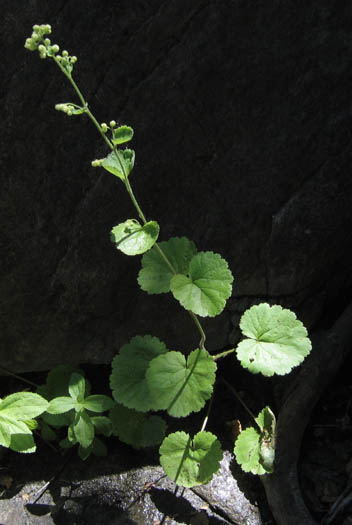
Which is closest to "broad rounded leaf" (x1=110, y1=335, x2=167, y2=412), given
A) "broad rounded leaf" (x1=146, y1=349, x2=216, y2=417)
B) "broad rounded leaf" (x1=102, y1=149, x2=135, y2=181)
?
"broad rounded leaf" (x1=146, y1=349, x2=216, y2=417)

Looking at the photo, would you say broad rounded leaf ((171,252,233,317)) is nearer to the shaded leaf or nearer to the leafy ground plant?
the leafy ground plant

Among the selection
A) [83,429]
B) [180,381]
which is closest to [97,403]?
[83,429]

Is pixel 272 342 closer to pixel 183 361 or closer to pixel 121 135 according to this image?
pixel 183 361

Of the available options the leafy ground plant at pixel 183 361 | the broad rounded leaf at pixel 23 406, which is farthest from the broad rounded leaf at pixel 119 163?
the broad rounded leaf at pixel 23 406

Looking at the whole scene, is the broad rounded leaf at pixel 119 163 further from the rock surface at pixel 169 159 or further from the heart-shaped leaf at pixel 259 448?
the heart-shaped leaf at pixel 259 448

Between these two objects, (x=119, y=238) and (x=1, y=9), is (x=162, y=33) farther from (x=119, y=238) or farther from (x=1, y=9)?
(x=119, y=238)

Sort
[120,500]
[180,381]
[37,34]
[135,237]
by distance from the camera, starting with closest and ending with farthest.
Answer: [37,34], [135,237], [180,381], [120,500]
